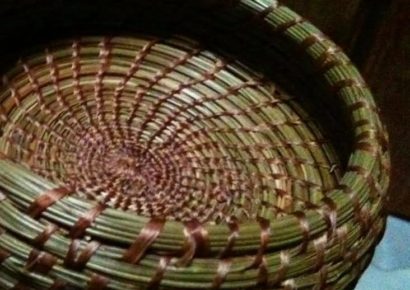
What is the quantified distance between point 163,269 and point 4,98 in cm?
39

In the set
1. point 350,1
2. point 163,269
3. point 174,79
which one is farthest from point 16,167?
point 350,1

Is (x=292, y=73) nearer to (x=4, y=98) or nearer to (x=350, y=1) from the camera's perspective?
(x=350, y=1)

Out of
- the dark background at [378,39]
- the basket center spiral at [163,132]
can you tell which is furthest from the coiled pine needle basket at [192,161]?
the dark background at [378,39]

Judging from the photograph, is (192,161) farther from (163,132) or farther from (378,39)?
(378,39)

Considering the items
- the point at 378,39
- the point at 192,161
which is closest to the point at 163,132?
the point at 192,161

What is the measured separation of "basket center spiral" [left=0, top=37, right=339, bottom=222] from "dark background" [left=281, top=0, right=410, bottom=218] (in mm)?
136

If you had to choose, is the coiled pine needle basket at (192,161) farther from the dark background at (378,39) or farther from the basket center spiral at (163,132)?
the dark background at (378,39)

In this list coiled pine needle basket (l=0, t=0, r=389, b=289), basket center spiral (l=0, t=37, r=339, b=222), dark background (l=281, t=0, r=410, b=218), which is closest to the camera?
coiled pine needle basket (l=0, t=0, r=389, b=289)

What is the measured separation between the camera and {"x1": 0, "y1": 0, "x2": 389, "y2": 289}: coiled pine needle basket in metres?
0.73

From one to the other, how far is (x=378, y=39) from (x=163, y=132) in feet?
1.03

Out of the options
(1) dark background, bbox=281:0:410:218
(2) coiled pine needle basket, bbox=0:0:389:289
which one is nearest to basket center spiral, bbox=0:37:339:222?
(2) coiled pine needle basket, bbox=0:0:389:289

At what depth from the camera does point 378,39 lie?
1156 mm

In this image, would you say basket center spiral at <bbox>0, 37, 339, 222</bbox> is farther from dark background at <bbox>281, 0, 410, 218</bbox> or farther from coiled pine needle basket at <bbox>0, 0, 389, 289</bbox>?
dark background at <bbox>281, 0, 410, 218</bbox>

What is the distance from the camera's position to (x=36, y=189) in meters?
0.73
